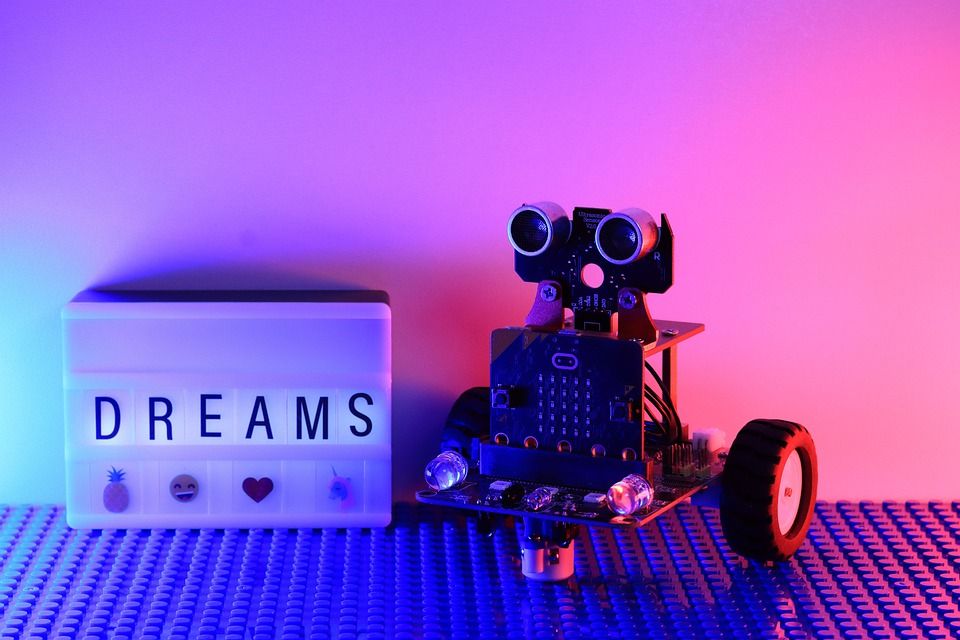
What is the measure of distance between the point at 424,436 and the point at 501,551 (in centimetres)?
29

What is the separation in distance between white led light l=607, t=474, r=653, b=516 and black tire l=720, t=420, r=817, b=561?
0.59 ft

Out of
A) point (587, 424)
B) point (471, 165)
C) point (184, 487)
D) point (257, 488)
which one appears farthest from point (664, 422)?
point (184, 487)

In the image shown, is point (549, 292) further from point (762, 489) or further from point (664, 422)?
point (762, 489)

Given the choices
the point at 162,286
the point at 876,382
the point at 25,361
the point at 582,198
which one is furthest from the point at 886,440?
the point at 25,361

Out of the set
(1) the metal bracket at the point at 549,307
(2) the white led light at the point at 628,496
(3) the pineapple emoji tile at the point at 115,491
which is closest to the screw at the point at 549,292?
(1) the metal bracket at the point at 549,307

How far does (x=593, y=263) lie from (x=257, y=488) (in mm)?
641

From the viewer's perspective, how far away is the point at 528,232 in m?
1.76

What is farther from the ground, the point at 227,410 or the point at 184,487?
the point at 227,410

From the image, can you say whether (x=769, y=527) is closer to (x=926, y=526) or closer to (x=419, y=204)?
(x=926, y=526)

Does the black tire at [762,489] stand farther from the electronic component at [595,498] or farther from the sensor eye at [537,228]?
the sensor eye at [537,228]

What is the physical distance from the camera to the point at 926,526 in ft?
6.70

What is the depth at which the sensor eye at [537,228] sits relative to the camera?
173cm

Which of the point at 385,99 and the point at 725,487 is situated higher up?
the point at 385,99

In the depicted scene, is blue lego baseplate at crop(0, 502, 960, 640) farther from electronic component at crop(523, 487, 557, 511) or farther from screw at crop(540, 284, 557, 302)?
screw at crop(540, 284, 557, 302)
